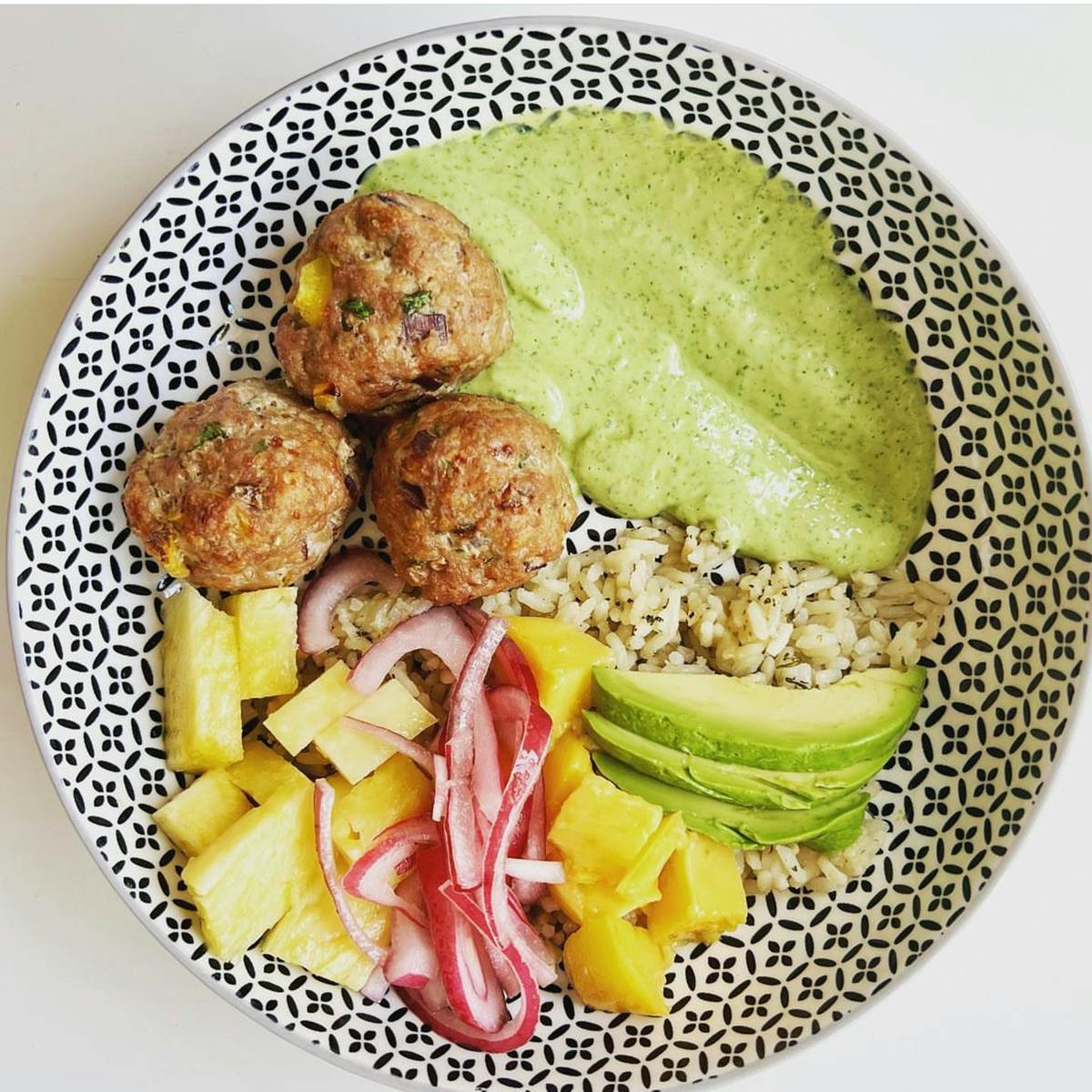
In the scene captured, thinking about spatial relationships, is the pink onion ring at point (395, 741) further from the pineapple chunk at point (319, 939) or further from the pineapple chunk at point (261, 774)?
the pineapple chunk at point (319, 939)

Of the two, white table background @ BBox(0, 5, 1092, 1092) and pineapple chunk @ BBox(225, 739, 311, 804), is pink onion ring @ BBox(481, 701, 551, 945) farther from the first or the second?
white table background @ BBox(0, 5, 1092, 1092)

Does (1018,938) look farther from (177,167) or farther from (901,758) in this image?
(177,167)

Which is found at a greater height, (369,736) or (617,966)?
(369,736)

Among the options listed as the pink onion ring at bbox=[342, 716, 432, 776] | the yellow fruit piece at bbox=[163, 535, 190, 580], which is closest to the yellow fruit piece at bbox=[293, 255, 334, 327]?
the yellow fruit piece at bbox=[163, 535, 190, 580]

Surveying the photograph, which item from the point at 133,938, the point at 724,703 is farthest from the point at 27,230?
the point at 724,703

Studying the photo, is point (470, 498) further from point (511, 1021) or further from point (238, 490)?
point (511, 1021)

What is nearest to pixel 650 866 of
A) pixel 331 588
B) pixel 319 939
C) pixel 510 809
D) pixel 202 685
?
pixel 510 809
